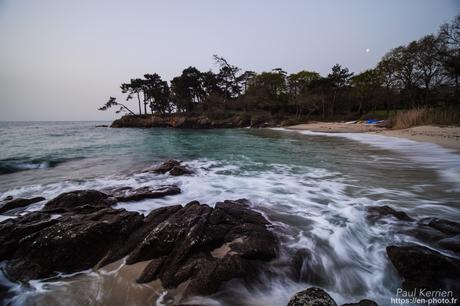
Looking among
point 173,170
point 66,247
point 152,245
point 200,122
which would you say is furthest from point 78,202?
point 200,122

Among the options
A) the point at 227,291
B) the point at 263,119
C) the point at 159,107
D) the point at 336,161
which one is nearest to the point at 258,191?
the point at 227,291

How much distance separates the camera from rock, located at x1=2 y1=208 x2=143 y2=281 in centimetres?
291

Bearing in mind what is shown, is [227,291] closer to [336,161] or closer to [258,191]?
[258,191]

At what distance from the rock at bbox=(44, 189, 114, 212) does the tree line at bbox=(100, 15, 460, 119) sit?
34.3 metres

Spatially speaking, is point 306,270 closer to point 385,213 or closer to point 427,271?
point 427,271

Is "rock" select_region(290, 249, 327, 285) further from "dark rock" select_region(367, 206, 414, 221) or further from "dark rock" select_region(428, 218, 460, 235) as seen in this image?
"dark rock" select_region(428, 218, 460, 235)

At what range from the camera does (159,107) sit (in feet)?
204

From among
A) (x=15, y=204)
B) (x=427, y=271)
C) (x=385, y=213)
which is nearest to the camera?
(x=427, y=271)

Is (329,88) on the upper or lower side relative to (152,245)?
upper

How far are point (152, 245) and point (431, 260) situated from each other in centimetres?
355

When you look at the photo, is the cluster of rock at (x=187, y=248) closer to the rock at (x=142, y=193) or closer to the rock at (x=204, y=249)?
the rock at (x=204, y=249)

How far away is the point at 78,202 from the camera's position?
4.81 meters

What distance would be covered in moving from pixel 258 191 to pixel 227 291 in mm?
3655

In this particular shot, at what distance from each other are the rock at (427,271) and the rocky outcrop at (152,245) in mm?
1592
